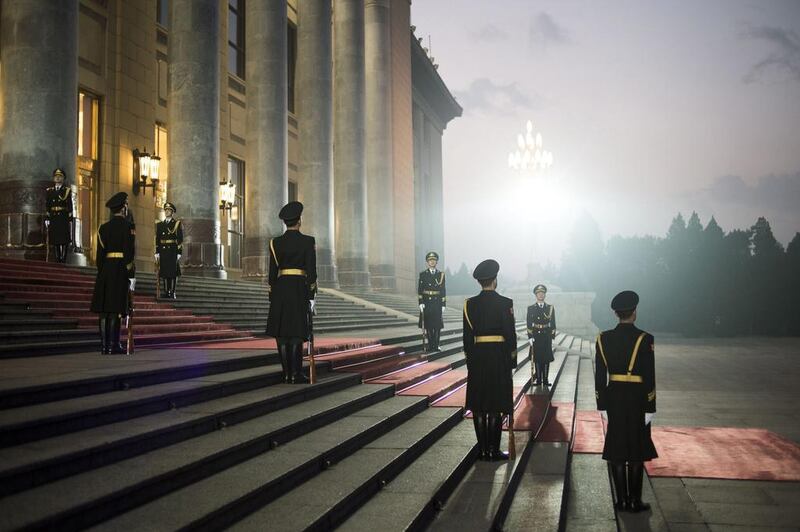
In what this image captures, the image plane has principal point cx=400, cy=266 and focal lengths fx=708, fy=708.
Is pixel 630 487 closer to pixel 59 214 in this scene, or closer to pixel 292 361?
pixel 292 361

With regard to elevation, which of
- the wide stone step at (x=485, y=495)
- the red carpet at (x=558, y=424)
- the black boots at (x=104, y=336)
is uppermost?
the black boots at (x=104, y=336)

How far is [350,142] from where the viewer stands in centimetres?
2961

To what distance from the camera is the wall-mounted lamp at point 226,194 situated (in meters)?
25.2

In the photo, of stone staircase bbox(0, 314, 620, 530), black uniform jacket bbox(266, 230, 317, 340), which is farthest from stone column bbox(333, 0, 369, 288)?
black uniform jacket bbox(266, 230, 317, 340)

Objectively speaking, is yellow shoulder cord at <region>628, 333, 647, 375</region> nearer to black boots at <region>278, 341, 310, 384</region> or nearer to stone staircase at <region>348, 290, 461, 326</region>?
black boots at <region>278, 341, 310, 384</region>

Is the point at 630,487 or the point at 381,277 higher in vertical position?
the point at 381,277

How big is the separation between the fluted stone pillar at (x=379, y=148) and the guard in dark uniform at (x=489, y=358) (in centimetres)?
2633

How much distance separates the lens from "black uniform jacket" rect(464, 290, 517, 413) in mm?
6980

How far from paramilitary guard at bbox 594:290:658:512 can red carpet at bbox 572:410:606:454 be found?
89.5 inches

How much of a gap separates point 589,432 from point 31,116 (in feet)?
39.3

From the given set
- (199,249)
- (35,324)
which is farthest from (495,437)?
(199,249)

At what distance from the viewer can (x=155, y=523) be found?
13.0 ft

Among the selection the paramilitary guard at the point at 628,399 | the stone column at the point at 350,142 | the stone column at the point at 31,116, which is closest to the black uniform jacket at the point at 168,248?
the stone column at the point at 31,116

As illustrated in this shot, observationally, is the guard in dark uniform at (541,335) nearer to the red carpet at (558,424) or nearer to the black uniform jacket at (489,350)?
the red carpet at (558,424)
